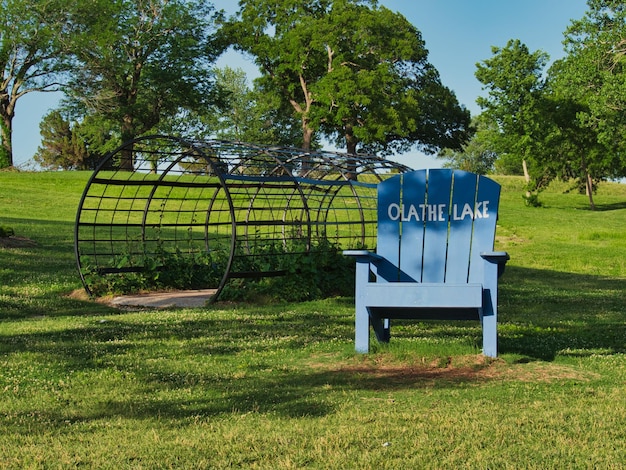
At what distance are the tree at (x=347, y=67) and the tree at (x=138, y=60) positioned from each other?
3.01 meters

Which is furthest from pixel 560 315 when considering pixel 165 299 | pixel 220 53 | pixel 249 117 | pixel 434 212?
pixel 249 117

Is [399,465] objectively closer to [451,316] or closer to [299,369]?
[299,369]

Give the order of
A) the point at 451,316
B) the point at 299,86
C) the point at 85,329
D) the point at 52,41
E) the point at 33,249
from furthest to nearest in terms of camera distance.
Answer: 1. the point at 299,86
2. the point at 52,41
3. the point at 33,249
4. the point at 85,329
5. the point at 451,316

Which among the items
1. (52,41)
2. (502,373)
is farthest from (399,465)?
(52,41)

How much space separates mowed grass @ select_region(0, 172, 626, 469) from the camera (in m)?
4.00

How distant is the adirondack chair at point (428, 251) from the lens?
621cm

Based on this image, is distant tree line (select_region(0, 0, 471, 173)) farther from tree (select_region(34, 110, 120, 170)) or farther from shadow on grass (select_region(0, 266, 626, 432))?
shadow on grass (select_region(0, 266, 626, 432))

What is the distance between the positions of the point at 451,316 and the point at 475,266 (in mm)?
514

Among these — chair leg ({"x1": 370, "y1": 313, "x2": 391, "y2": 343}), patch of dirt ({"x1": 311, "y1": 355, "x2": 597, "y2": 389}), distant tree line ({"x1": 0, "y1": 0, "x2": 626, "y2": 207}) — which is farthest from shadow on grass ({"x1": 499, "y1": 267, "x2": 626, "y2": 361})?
distant tree line ({"x1": 0, "y1": 0, "x2": 626, "y2": 207})

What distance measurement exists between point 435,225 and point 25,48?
41.6 m

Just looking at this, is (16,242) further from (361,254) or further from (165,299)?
(361,254)

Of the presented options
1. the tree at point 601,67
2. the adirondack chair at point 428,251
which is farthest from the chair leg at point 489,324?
the tree at point 601,67

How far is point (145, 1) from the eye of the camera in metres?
48.6

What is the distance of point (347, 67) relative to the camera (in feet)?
143
